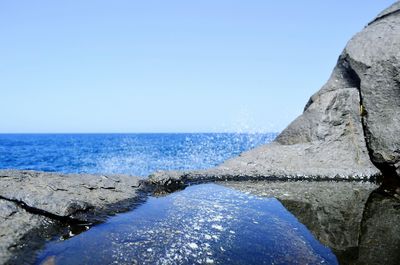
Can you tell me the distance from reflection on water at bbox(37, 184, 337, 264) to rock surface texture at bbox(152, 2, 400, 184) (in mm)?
3207

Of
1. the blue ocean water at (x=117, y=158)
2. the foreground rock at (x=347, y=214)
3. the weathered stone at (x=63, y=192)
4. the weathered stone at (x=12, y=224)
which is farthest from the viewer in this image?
the blue ocean water at (x=117, y=158)

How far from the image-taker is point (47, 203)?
6508mm

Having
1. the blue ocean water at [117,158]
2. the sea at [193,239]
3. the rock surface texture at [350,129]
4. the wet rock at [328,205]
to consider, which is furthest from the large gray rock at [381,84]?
the blue ocean water at [117,158]

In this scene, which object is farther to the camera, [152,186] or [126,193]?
[152,186]

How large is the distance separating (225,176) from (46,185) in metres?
5.84

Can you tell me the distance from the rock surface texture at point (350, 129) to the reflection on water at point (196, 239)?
3.21 m

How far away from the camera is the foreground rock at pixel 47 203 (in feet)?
18.0

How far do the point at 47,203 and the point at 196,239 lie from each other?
117 inches

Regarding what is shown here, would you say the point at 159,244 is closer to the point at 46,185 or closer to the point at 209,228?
the point at 209,228

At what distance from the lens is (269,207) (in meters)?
8.12

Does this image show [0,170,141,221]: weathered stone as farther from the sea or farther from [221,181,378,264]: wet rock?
[221,181,378,264]: wet rock

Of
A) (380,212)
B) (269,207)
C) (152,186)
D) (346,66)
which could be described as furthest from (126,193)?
(346,66)

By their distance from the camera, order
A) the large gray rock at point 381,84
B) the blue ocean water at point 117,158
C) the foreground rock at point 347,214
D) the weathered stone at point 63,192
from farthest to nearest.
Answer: the blue ocean water at point 117,158 < the large gray rock at point 381,84 < the weathered stone at point 63,192 < the foreground rock at point 347,214

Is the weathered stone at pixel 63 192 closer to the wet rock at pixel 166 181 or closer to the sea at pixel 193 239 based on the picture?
the sea at pixel 193 239
